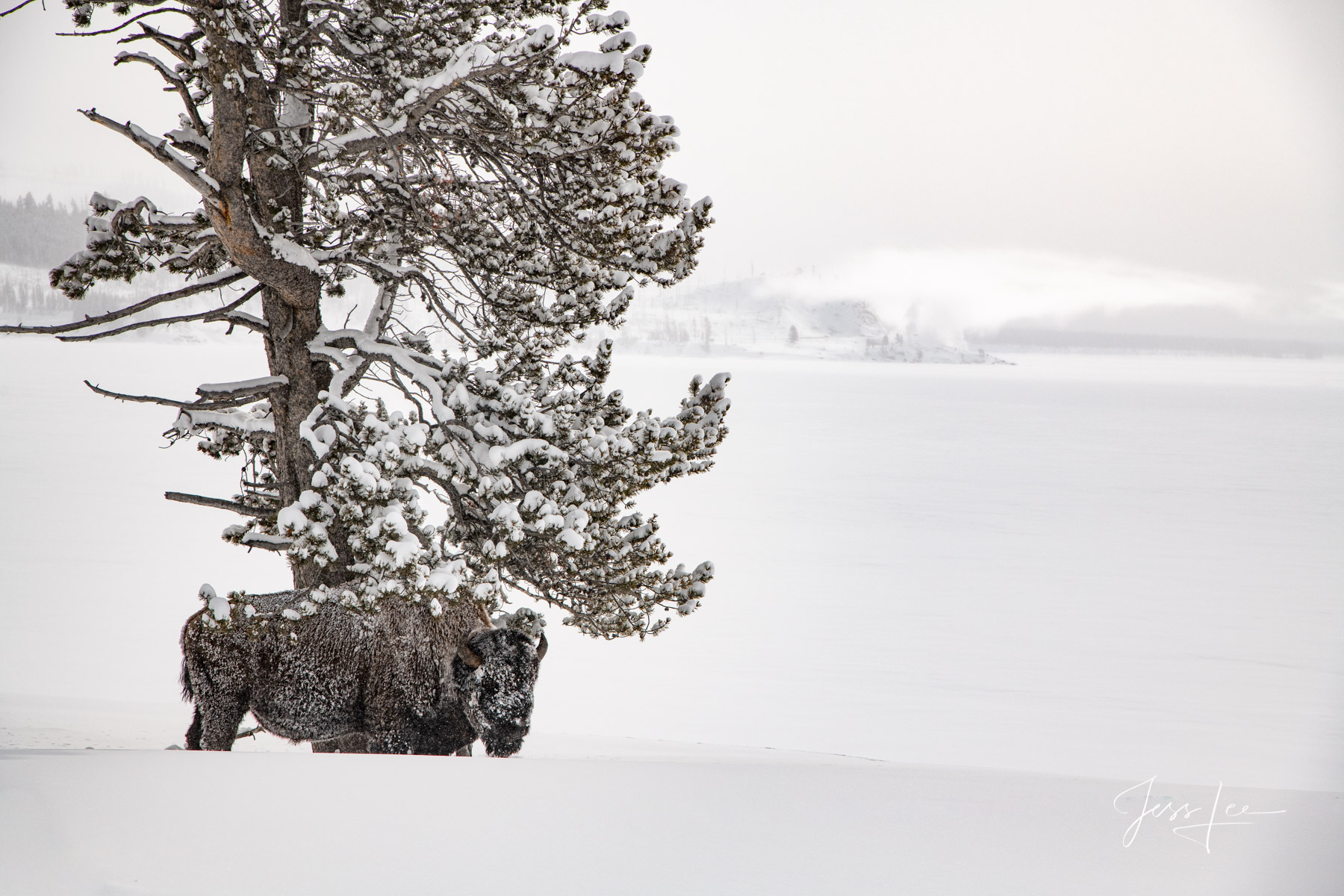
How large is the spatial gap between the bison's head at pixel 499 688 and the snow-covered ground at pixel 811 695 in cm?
30

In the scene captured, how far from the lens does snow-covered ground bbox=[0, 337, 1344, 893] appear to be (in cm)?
352

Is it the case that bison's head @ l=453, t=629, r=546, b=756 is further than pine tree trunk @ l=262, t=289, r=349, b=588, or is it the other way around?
pine tree trunk @ l=262, t=289, r=349, b=588

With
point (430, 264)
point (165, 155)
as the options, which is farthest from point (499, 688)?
point (165, 155)

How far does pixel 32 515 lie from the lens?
29938 millimetres

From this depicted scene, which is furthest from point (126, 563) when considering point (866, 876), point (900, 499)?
point (900, 499)

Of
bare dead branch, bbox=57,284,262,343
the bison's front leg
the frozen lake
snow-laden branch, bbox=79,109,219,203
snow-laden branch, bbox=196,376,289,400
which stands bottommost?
the frozen lake

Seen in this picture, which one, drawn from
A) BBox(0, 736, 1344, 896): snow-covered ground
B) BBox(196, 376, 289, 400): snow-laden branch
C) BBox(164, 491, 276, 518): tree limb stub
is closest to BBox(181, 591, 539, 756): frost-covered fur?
BBox(0, 736, 1344, 896): snow-covered ground

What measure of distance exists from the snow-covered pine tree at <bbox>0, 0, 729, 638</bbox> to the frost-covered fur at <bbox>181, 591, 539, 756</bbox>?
374 mm

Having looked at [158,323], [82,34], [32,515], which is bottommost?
[32,515]

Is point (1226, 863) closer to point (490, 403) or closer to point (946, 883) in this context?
point (946, 883)

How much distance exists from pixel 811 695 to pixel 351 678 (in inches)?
474

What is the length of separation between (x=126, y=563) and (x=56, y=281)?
2103 centimetres

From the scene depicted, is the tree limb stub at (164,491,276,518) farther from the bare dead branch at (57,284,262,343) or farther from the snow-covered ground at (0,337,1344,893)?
the snow-covered ground at (0,337,1344,893)

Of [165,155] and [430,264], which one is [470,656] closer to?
[430,264]
